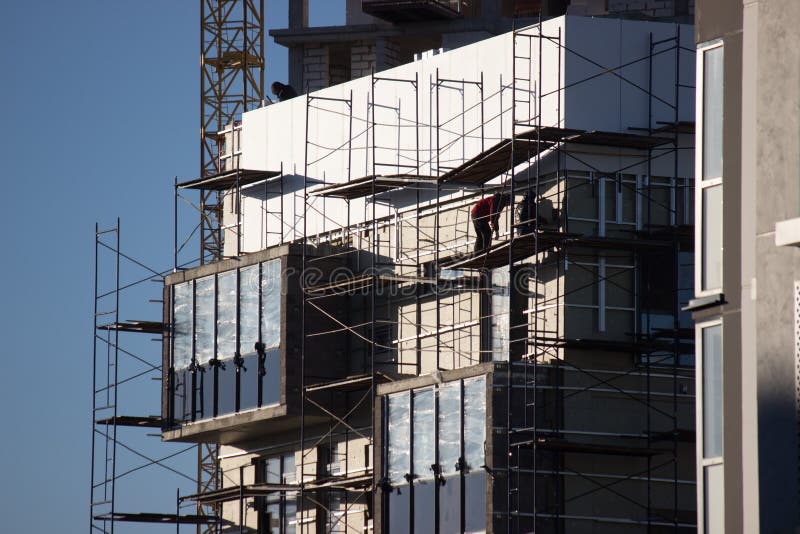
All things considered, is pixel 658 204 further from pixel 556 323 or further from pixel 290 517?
pixel 290 517

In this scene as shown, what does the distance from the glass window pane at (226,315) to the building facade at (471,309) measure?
0.07m

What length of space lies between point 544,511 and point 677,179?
26.8ft

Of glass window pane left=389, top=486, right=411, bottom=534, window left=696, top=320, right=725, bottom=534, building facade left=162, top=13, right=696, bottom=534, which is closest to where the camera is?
window left=696, top=320, right=725, bottom=534

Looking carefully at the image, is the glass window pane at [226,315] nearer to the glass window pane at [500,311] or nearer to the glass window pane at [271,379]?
the glass window pane at [271,379]

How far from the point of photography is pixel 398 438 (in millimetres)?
40344

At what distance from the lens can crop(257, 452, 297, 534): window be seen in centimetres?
4678

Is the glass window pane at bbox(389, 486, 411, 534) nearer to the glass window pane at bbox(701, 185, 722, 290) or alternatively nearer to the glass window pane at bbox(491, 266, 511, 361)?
the glass window pane at bbox(491, 266, 511, 361)

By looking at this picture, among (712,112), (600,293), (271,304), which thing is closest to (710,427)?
(712,112)

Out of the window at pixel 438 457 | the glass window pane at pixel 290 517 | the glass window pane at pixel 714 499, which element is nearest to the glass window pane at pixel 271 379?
the glass window pane at pixel 290 517

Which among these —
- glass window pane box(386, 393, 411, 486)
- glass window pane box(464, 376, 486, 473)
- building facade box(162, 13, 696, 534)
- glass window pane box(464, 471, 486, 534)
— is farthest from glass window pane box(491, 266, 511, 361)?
glass window pane box(464, 471, 486, 534)

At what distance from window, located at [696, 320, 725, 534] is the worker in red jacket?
1694 centimetres

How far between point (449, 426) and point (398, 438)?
1.82 metres

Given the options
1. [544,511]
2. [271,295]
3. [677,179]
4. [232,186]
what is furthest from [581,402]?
[232,186]

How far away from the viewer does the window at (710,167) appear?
24.0 meters
